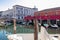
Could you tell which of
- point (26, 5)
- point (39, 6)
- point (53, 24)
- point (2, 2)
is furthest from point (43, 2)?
point (53, 24)

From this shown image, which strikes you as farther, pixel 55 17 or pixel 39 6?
pixel 55 17

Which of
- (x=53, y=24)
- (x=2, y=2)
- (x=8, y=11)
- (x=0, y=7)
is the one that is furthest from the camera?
(x=53, y=24)

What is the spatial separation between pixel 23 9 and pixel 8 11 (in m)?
0.52

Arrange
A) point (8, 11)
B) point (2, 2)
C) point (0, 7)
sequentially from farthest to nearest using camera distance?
point (8, 11) < point (0, 7) < point (2, 2)

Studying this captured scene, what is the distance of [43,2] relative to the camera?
4371 millimetres

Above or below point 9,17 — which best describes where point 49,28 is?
below

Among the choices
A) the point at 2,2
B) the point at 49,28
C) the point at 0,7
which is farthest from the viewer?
the point at 49,28

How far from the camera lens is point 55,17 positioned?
5879 mm

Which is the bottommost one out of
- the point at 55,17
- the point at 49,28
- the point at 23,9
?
the point at 49,28

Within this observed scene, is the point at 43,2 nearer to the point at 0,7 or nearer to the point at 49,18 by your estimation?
the point at 0,7

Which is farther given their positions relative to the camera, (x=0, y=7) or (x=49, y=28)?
(x=49, y=28)

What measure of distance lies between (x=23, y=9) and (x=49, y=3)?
94 cm

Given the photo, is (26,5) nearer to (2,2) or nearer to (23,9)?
(23,9)

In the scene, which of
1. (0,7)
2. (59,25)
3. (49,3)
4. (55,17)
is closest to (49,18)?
(55,17)
